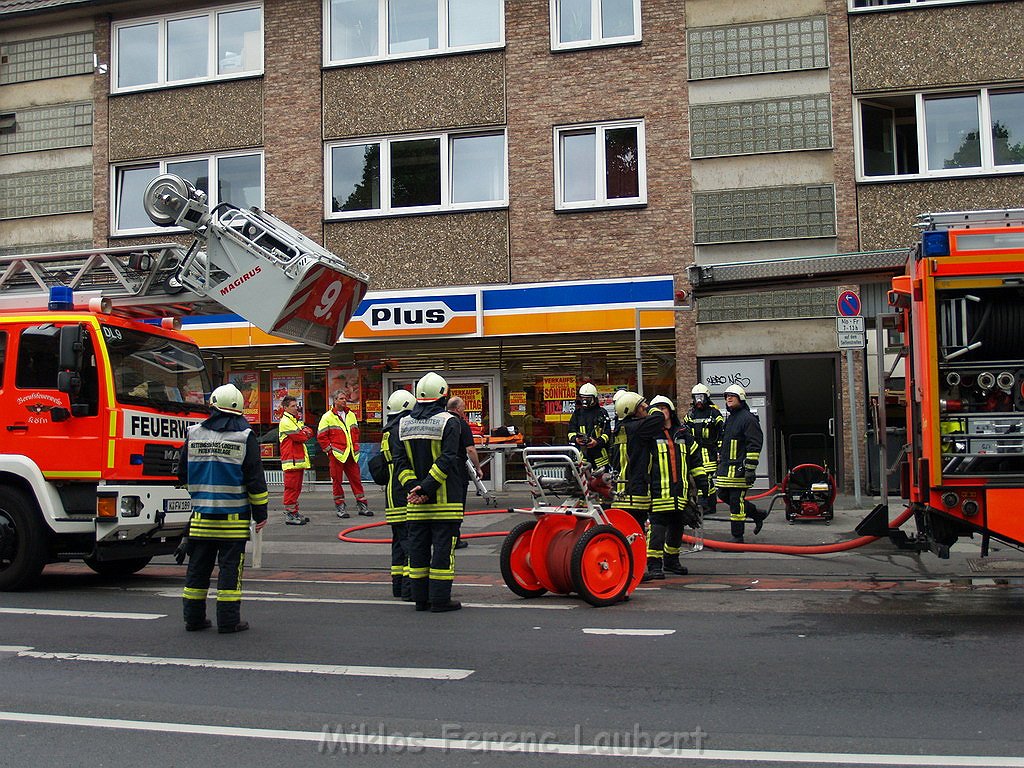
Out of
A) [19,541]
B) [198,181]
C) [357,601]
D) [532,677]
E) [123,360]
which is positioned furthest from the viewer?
[198,181]

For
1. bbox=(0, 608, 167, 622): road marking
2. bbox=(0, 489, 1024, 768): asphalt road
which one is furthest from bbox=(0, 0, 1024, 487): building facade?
bbox=(0, 608, 167, 622): road marking

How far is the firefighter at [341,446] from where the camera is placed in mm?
15922

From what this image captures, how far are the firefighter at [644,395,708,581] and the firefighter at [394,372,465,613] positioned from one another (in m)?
2.08

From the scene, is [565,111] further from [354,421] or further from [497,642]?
[497,642]

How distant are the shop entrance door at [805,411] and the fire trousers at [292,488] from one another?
7.61 metres

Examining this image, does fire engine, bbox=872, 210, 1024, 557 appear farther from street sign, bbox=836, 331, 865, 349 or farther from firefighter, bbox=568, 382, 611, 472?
firefighter, bbox=568, 382, 611, 472

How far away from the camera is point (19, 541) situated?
995 cm

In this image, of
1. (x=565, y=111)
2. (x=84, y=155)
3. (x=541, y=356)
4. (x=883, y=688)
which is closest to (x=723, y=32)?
(x=565, y=111)

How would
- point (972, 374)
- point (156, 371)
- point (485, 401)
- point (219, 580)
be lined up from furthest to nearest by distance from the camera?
point (485, 401)
point (156, 371)
point (972, 374)
point (219, 580)

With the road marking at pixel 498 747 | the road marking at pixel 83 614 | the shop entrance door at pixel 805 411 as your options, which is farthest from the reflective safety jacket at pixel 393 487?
the shop entrance door at pixel 805 411

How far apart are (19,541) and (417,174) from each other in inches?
448

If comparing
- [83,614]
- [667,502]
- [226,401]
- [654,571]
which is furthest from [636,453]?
[83,614]

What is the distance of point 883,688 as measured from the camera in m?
5.98

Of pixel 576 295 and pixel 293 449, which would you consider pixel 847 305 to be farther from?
pixel 293 449
